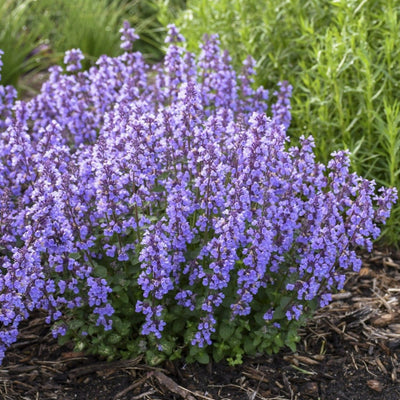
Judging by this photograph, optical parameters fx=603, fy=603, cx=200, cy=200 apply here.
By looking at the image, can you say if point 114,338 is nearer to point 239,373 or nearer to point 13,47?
point 239,373

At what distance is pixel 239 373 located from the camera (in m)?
3.26

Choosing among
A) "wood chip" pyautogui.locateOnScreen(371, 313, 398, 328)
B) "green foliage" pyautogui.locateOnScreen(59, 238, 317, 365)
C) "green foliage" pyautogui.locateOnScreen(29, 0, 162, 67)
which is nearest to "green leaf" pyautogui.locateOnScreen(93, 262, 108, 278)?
"green foliage" pyautogui.locateOnScreen(59, 238, 317, 365)

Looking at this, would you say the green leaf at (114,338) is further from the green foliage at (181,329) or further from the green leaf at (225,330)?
the green leaf at (225,330)

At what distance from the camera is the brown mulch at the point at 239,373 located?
10.4ft

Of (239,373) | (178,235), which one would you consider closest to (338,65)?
(178,235)

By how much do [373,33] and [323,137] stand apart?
927 millimetres

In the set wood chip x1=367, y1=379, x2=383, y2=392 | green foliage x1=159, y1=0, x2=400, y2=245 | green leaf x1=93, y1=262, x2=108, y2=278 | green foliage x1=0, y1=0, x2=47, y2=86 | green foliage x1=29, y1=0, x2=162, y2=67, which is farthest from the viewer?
green foliage x1=29, y1=0, x2=162, y2=67

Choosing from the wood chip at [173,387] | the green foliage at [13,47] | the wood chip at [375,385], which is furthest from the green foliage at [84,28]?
the wood chip at [375,385]

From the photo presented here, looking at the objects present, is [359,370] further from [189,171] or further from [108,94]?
[108,94]

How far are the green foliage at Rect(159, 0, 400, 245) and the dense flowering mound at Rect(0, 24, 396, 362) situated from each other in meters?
1.10

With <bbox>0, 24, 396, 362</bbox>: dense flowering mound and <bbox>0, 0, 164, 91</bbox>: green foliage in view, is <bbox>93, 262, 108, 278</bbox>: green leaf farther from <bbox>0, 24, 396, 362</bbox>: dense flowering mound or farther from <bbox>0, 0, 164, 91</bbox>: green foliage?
<bbox>0, 0, 164, 91</bbox>: green foliage

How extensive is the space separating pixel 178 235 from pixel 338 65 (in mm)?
1914

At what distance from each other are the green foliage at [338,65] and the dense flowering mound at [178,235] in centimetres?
110

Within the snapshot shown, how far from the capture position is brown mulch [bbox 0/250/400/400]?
3.16 meters
